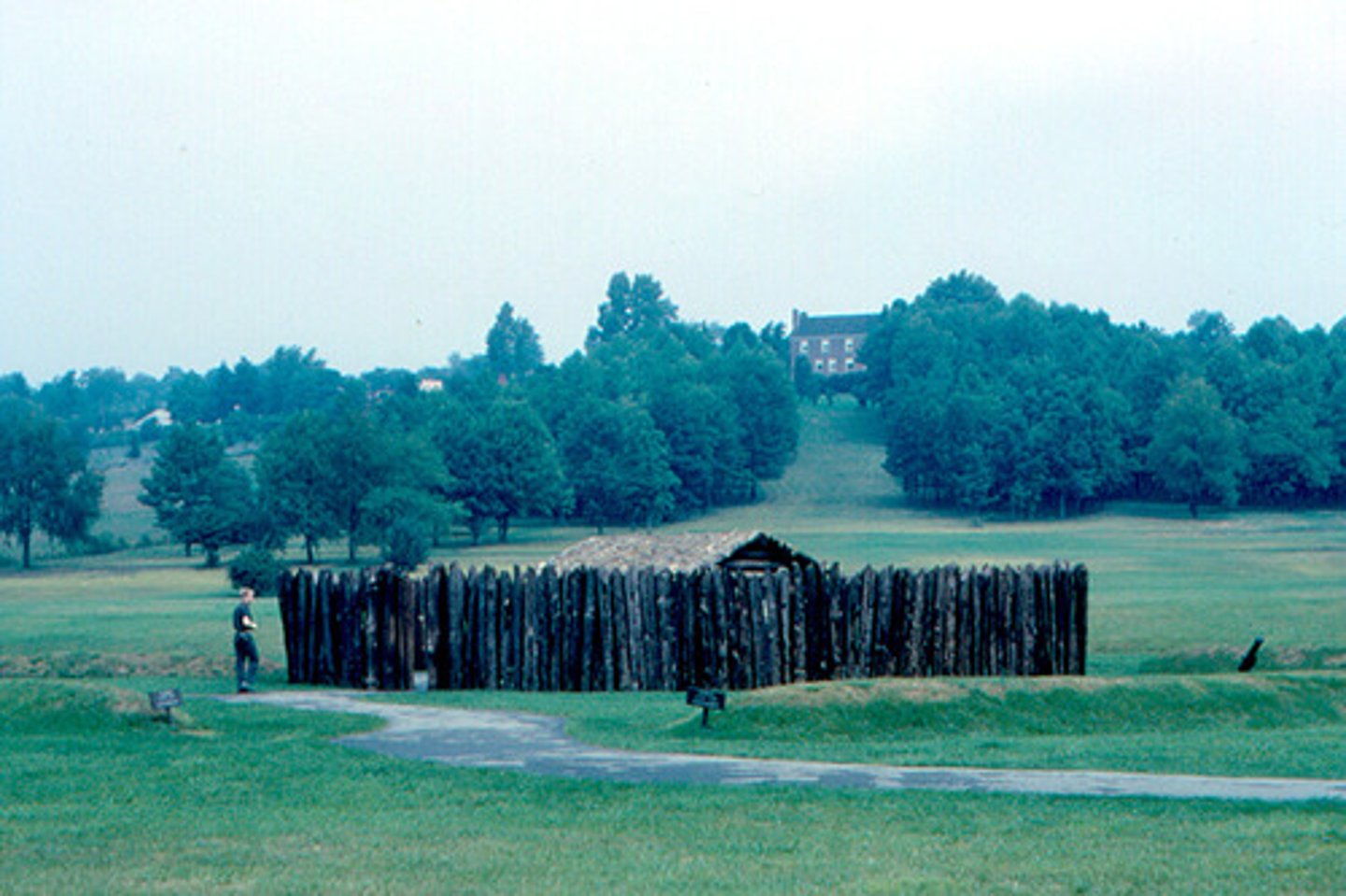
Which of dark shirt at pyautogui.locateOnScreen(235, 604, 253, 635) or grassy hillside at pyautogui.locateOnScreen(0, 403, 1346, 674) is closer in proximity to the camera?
dark shirt at pyautogui.locateOnScreen(235, 604, 253, 635)

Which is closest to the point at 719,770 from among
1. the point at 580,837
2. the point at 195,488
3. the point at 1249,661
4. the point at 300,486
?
the point at 580,837

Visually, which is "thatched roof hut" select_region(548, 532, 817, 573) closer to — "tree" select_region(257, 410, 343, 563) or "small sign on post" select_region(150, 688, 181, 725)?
"small sign on post" select_region(150, 688, 181, 725)

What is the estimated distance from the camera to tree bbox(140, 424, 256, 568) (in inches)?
3014

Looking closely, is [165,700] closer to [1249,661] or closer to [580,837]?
[580,837]

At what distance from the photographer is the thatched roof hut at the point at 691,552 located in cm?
3034

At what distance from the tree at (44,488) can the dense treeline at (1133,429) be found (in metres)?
56.5

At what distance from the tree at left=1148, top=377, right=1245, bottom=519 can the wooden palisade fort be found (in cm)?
7857

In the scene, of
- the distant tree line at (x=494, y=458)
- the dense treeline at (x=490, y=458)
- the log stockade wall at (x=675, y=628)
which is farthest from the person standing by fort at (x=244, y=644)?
the dense treeline at (x=490, y=458)

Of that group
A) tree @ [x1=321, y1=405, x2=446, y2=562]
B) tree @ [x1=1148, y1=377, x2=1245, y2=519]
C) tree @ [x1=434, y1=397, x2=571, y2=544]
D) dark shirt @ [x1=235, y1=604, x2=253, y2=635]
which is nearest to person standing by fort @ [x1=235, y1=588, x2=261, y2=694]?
dark shirt @ [x1=235, y1=604, x2=253, y2=635]

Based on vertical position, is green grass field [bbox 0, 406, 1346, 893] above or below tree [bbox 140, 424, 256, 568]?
below

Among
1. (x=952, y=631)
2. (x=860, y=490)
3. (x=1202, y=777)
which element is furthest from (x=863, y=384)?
(x=1202, y=777)

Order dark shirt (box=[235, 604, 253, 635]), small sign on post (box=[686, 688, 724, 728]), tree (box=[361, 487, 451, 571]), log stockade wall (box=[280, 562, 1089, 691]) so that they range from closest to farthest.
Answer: small sign on post (box=[686, 688, 724, 728]) < dark shirt (box=[235, 604, 253, 635]) < log stockade wall (box=[280, 562, 1089, 691]) < tree (box=[361, 487, 451, 571])

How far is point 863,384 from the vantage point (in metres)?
164

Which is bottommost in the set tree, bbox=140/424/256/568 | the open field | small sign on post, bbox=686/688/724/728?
the open field
